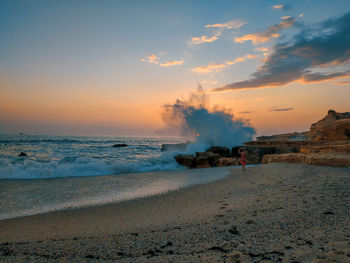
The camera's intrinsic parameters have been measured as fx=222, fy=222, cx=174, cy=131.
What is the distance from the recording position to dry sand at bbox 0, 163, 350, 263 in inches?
94.7

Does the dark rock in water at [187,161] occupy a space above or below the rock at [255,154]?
below

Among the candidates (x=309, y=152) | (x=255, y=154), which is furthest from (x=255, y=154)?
(x=309, y=152)

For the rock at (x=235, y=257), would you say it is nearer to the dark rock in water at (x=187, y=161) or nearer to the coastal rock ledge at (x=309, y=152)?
the coastal rock ledge at (x=309, y=152)

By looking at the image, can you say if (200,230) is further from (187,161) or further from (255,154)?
(255,154)

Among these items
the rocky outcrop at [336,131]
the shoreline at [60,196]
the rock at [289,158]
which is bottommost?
the shoreline at [60,196]

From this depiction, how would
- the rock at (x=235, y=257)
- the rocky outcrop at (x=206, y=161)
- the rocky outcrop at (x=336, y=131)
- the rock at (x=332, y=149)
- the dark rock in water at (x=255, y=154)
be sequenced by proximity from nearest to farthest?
the rock at (x=235, y=257) → the rock at (x=332, y=149) → the rocky outcrop at (x=336, y=131) → the dark rock in water at (x=255, y=154) → the rocky outcrop at (x=206, y=161)

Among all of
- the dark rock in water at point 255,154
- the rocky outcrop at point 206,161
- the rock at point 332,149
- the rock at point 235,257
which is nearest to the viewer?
the rock at point 235,257

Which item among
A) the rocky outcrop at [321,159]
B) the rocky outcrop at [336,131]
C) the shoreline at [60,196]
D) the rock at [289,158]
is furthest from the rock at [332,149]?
the shoreline at [60,196]

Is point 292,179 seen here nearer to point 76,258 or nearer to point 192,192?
point 192,192

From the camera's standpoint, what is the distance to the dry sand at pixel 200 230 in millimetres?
2406

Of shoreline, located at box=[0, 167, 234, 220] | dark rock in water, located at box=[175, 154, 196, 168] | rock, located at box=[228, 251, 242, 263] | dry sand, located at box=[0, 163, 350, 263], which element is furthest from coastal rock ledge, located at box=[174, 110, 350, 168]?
rock, located at box=[228, 251, 242, 263]

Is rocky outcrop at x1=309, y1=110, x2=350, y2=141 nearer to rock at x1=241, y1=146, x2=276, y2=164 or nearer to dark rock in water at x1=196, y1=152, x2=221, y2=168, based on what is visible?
rock at x1=241, y1=146, x2=276, y2=164

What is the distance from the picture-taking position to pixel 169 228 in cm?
328

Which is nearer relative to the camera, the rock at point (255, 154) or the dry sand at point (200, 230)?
the dry sand at point (200, 230)
